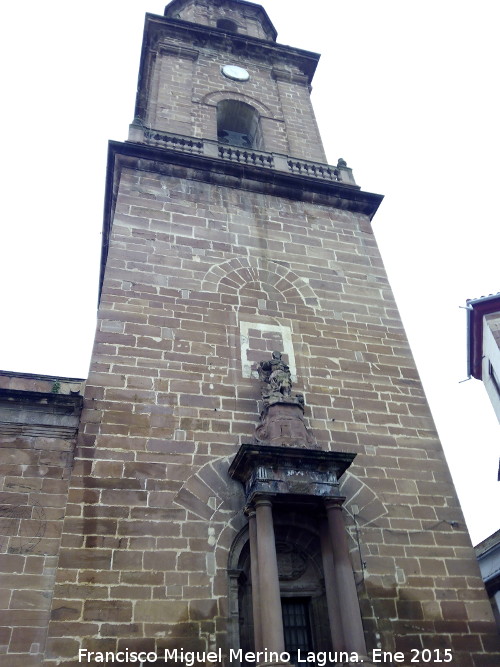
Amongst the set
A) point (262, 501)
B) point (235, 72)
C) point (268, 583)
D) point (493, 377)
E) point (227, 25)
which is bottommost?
point (268, 583)

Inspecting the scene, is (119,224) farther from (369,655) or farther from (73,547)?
(369,655)

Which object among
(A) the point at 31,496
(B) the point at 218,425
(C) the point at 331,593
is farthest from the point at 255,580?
(A) the point at 31,496

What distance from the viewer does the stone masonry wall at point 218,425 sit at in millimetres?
6223

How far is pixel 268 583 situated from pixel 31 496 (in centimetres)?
300

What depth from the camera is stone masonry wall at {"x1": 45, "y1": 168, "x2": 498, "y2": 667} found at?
6.22 metres

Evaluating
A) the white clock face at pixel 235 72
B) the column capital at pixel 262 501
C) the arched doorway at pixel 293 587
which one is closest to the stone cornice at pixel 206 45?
the white clock face at pixel 235 72

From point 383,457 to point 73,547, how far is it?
441cm

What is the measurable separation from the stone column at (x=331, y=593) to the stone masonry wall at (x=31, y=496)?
3.16 metres

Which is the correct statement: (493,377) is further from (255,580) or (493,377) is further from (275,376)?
(255,580)

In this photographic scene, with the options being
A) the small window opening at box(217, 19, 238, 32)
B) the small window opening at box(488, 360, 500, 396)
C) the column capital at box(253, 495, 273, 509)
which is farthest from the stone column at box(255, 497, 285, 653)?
the small window opening at box(217, 19, 238, 32)

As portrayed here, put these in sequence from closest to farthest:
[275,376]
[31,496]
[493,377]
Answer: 1. [31,496]
2. [275,376]
3. [493,377]

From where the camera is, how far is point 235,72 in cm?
1568

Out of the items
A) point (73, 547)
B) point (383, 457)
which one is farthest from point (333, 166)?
point (73, 547)

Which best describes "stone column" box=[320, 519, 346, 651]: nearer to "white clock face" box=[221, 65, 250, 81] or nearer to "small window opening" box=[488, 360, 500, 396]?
"small window opening" box=[488, 360, 500, 396]
